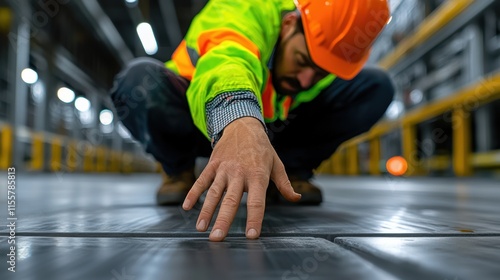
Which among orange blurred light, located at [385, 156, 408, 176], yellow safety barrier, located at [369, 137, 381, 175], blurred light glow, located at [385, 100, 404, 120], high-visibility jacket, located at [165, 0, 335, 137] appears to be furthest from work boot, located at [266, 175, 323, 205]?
yellow safety barrier, located at [369, 137, 381, 175]

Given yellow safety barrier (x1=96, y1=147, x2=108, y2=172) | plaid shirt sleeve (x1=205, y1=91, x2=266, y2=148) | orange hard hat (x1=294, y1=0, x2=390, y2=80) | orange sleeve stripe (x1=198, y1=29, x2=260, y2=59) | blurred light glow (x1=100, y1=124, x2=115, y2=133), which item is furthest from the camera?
blurred light glow (x1=100, y1=124, x2=115, y2=133)

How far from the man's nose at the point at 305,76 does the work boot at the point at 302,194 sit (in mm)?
358

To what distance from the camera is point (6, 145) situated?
6.12m

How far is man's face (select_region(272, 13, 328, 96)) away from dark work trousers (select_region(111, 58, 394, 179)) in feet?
0.71

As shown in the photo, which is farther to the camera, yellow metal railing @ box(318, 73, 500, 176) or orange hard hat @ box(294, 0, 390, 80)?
yellow metal railing @ box(318, 73, 500, 176)

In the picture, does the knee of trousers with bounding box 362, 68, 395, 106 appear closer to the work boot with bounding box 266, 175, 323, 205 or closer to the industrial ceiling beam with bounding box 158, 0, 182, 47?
the work boot with bounding box 266, 175, 323, 205

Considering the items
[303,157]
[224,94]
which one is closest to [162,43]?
[303,157]

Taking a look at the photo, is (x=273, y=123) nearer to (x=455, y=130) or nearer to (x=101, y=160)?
(x=455, y=130)

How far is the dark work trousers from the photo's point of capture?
4.45 ft

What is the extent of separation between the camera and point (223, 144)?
74cm

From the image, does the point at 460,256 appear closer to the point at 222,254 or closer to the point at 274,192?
the point at 222,254

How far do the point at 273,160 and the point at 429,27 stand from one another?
5646 millimetres

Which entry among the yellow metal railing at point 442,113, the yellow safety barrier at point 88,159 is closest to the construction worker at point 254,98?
the yellow metal railing at point 442,113

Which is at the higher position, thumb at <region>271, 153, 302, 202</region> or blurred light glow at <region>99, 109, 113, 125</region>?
blurred light glow at <region>99, 109, 113, 125</region>
